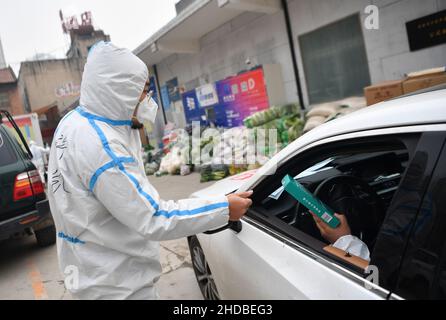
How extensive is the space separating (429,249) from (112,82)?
4.56 ft

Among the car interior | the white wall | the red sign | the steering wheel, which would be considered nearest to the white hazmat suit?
the car interior

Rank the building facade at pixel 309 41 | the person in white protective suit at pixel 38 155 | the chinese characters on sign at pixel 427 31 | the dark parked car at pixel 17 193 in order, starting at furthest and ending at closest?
the person in white protective suit at pixel 38 155
the building facade at pixel 309 41
the chinese characters on sign at pixel 427 31
the dark parked car at pixel 17 193

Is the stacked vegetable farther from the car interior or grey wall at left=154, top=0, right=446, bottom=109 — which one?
the car interior

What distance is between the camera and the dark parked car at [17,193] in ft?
15.7

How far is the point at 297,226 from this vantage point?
2164 mm

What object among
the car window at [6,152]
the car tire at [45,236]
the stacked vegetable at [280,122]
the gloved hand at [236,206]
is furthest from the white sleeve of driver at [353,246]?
the stacked vegetable at [280,122]

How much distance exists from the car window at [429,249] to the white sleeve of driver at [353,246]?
1.63ft

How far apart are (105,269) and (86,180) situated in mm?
414

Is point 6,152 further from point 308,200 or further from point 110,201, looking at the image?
point 308,200

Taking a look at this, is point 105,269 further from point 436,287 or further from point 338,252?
point 436,287

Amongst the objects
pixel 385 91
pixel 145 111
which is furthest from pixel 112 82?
pixel 385 91

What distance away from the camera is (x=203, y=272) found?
2.95 meters

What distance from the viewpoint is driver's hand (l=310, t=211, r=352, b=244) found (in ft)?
6.33

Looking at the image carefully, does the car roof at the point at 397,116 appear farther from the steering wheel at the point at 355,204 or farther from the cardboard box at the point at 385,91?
the cardboard box at the point at 385,91
